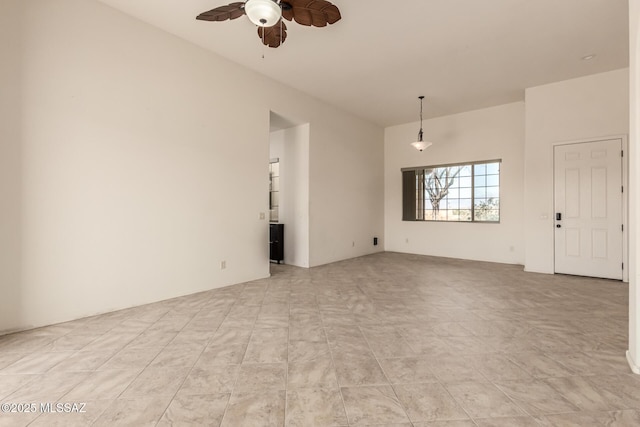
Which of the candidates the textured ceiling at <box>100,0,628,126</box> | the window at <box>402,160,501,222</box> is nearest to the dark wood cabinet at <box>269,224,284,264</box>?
the textured ceiling at <box>100,0,628,126</box>

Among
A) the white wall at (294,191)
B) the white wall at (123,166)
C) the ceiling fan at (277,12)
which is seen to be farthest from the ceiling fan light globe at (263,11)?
the white wall at (294,191)

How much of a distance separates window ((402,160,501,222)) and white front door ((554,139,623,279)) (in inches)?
52.9

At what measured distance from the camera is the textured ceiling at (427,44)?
10.9 ft

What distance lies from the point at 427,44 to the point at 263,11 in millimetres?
2607

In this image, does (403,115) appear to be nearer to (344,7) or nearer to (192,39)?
(344,7)

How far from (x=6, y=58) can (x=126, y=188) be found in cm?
145

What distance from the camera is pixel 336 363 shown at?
226 cm

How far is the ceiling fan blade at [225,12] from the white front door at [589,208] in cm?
549

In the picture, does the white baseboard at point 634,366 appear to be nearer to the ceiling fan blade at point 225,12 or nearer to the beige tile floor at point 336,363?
the beige tile floor at point 336,363

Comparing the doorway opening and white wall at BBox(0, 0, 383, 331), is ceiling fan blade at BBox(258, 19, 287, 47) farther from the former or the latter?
the doorway opening

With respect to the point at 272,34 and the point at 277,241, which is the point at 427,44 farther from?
the point at 277,241

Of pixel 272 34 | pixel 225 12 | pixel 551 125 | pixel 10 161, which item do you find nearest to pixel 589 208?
pixel 551 125

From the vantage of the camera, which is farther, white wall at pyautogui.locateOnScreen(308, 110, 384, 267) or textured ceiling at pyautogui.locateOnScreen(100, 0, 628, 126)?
white wall at pyautogui.locateOnScreen(308, 110, 384, 267)

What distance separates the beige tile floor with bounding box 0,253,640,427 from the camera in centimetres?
170
